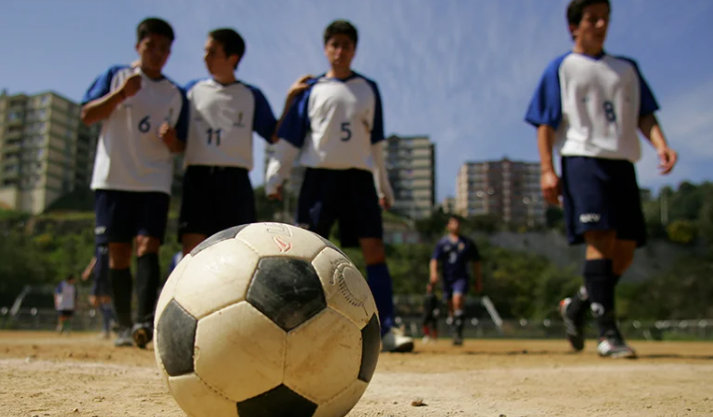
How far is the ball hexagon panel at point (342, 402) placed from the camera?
69.2 inches

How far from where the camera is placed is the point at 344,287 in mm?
1887

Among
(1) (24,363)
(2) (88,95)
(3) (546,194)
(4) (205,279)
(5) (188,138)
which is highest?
(2) (88,95)

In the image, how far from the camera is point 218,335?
1688mm

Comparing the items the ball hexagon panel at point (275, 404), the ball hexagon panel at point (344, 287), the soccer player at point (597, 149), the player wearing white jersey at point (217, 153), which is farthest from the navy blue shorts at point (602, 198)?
the ball hexagon panel at point (275, 404)

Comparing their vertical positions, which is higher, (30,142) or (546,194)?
(30,142)

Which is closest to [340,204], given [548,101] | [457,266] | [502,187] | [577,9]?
[548,101]

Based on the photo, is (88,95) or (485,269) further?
(485,269)

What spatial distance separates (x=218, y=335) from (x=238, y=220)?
333cm

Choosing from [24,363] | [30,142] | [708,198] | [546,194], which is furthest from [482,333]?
[30,142]

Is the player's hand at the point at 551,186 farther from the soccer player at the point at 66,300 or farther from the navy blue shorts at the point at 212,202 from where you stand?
the soccer player at the point at 66,300

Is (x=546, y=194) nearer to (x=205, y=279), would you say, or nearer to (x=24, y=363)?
(x=205, y=279)

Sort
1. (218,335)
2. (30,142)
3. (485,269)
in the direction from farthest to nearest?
(30,142) → (485,269) → (218,335)

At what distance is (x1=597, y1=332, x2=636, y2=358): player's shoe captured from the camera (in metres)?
4.38

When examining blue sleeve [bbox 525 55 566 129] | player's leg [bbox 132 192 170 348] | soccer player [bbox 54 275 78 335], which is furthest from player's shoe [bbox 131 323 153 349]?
soccer player [bbox 54 275 78 335]
